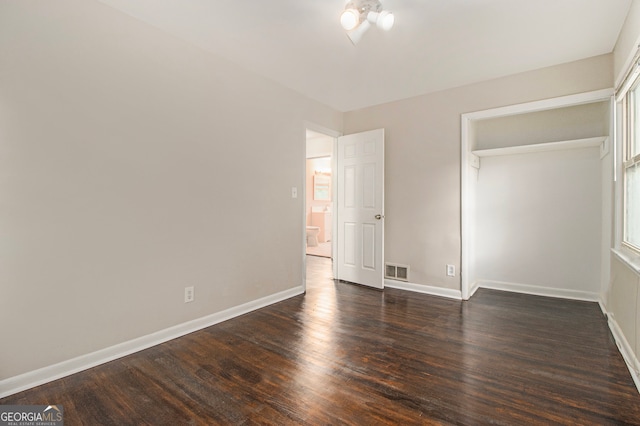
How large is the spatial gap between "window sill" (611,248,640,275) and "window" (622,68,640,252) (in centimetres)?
6

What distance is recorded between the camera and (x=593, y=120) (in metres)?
3.47

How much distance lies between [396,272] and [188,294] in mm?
2644

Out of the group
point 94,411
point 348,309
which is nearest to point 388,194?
point 348,309

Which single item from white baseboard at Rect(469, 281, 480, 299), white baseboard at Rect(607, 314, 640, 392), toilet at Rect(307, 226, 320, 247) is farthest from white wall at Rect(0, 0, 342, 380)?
toilet at Rect(307, 226, 320, 247)

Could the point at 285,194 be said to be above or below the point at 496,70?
below

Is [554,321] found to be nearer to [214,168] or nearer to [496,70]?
[496,70]

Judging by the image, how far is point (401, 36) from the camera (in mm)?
2572

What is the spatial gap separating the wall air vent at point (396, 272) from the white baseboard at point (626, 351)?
6.52ft

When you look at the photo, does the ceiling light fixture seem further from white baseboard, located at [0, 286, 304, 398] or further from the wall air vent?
the wall air vent

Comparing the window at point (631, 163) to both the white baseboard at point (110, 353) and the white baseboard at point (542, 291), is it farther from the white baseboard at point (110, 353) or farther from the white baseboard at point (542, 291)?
the white baseboard at point (110, 353)

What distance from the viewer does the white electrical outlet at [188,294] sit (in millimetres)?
2703

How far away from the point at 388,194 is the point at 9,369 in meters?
3.86

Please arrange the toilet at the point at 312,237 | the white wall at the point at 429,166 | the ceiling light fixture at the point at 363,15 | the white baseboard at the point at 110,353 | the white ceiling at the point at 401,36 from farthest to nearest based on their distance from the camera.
Result: the toilet at the point at 312,237 < the white wall at the point at 429,166 < the white ceiling at the point at 401,36 < the ceiling light fixture at the point at 363,15 < the white baseboard at the point at 110,353

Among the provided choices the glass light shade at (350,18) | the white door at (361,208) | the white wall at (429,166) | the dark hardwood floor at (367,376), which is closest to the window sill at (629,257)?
the dark hardwood floor at (367,376)
